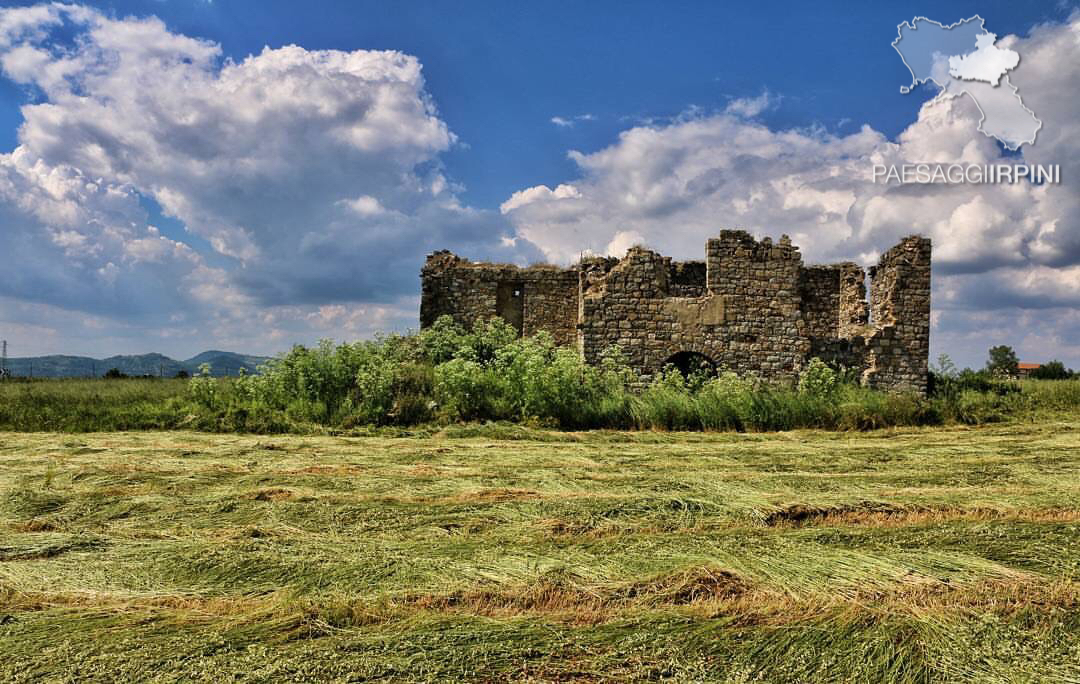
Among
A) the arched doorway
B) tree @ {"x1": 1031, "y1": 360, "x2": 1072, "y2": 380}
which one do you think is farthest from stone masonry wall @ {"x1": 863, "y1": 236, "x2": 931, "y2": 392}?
tree @ {"x1": 1031, "y1": 360, "x2": 1072, "y2": 380}

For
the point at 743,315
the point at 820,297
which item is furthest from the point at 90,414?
the point at 820,297

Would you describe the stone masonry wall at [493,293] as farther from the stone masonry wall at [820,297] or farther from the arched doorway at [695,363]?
the stone masonry wall at [820,297]

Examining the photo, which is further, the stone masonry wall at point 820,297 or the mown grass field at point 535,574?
the stone masonry wall at point 820,297

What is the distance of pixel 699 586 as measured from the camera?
9.92 ft

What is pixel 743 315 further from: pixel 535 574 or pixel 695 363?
pixel 535 574

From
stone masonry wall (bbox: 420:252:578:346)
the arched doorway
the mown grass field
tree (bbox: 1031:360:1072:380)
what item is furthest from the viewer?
tree (bbox: 1031:360:1072:380)

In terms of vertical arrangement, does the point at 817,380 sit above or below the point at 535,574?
above

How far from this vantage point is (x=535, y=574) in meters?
3.17

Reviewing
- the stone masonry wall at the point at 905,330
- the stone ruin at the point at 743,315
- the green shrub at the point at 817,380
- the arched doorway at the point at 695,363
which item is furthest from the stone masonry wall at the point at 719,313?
the stone masonry wall at the point at 905,330

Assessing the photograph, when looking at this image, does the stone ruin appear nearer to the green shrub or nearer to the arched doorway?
the arched doorway

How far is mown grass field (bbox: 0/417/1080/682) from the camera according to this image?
2.40 meters

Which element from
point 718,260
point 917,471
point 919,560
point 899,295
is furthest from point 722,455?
point 899,295

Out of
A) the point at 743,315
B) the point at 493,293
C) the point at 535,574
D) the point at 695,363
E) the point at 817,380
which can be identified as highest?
the point at 493,293

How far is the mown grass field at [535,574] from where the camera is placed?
7.89 ft
